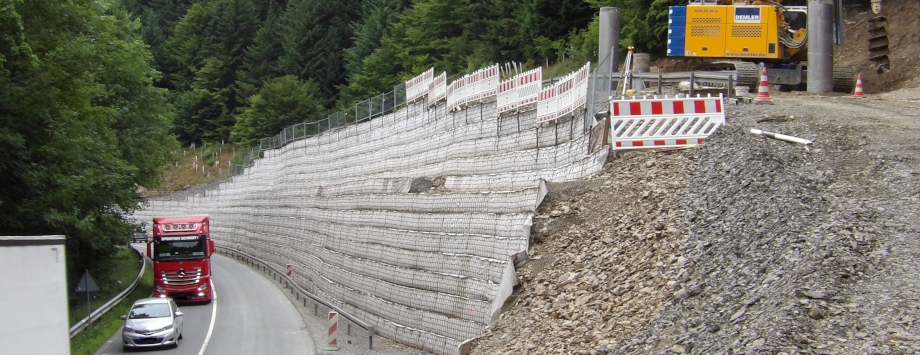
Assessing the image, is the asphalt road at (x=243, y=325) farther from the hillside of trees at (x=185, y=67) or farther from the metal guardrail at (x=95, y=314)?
the hillside of trees at (x=185, y=67)

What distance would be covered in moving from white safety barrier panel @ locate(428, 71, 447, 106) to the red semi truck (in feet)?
31.1

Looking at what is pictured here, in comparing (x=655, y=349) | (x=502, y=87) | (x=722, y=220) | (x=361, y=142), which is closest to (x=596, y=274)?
(x=722, y=220)

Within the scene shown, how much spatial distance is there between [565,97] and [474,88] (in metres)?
8.94

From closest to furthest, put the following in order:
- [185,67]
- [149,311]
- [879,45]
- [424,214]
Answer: [424,214] → [149,311] → [879,45] → [185,67]

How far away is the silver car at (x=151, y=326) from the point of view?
23.1 meters

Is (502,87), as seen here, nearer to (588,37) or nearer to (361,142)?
(361,142)

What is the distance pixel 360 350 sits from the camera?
72.5 feet

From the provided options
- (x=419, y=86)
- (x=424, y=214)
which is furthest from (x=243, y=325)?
(x=419, y=86)

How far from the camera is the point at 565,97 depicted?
23016 millimetres

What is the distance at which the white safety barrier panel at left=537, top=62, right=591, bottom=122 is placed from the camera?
867 inches

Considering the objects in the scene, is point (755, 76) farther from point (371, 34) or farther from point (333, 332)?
point (371, 34)

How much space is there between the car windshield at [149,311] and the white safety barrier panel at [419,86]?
53.1ft

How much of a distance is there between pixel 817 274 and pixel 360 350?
44.1 ft

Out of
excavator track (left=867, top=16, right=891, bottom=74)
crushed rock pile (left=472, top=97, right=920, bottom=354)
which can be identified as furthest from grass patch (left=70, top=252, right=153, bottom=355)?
excavator track (left=867, top=16, right=891, bottom=74)
